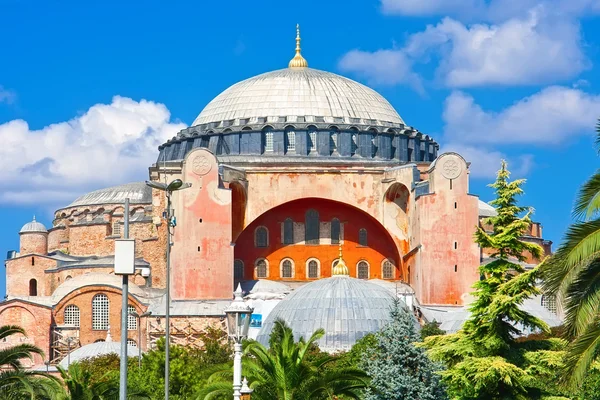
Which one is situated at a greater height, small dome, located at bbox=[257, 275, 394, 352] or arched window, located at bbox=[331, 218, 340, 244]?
arched window, located at bbox=[331, 218, 340, 244]

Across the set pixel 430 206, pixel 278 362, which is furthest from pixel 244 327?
pixel 430 206

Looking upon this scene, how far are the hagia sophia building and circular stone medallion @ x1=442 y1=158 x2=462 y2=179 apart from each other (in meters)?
0.04

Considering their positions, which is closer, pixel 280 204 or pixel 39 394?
pixel 39 394

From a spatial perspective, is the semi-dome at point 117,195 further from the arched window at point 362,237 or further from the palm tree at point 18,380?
the palm tree at point 18,380

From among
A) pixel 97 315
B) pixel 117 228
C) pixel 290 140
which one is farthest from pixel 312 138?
pixel 97 315

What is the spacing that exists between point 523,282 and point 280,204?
136 ft

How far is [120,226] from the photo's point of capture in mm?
77438

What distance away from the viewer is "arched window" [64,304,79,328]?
6575 cm

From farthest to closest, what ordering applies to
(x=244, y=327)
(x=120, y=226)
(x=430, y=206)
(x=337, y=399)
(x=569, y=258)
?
(x=120, y=226), (x=430, y=206), (x=337, y=399), (x=244, y=327), (x=569, y=258)

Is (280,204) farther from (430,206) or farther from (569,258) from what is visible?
(569,258)

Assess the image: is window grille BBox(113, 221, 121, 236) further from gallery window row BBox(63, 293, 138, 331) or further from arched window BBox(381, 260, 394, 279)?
arched window BBox(381, 260, 394, 279)

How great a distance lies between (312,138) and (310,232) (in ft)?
15.7

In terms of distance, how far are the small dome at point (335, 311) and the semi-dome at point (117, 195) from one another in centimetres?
2275

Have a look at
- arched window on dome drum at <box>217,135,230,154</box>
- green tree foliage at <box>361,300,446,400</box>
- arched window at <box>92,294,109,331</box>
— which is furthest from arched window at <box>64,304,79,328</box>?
green tree foliage at <box>361,300,446,400</box>
